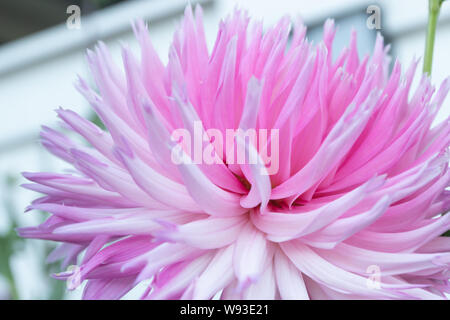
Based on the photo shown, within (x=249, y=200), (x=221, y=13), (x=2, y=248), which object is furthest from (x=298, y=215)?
(x=2, y=248)

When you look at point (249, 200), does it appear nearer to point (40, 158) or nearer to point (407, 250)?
point (407, 250)

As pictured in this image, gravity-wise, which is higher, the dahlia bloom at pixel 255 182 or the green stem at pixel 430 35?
the green stem at pixel 430 35

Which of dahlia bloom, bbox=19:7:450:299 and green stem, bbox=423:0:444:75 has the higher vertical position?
green stem, bbox=423:0:444:75

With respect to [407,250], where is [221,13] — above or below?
above
